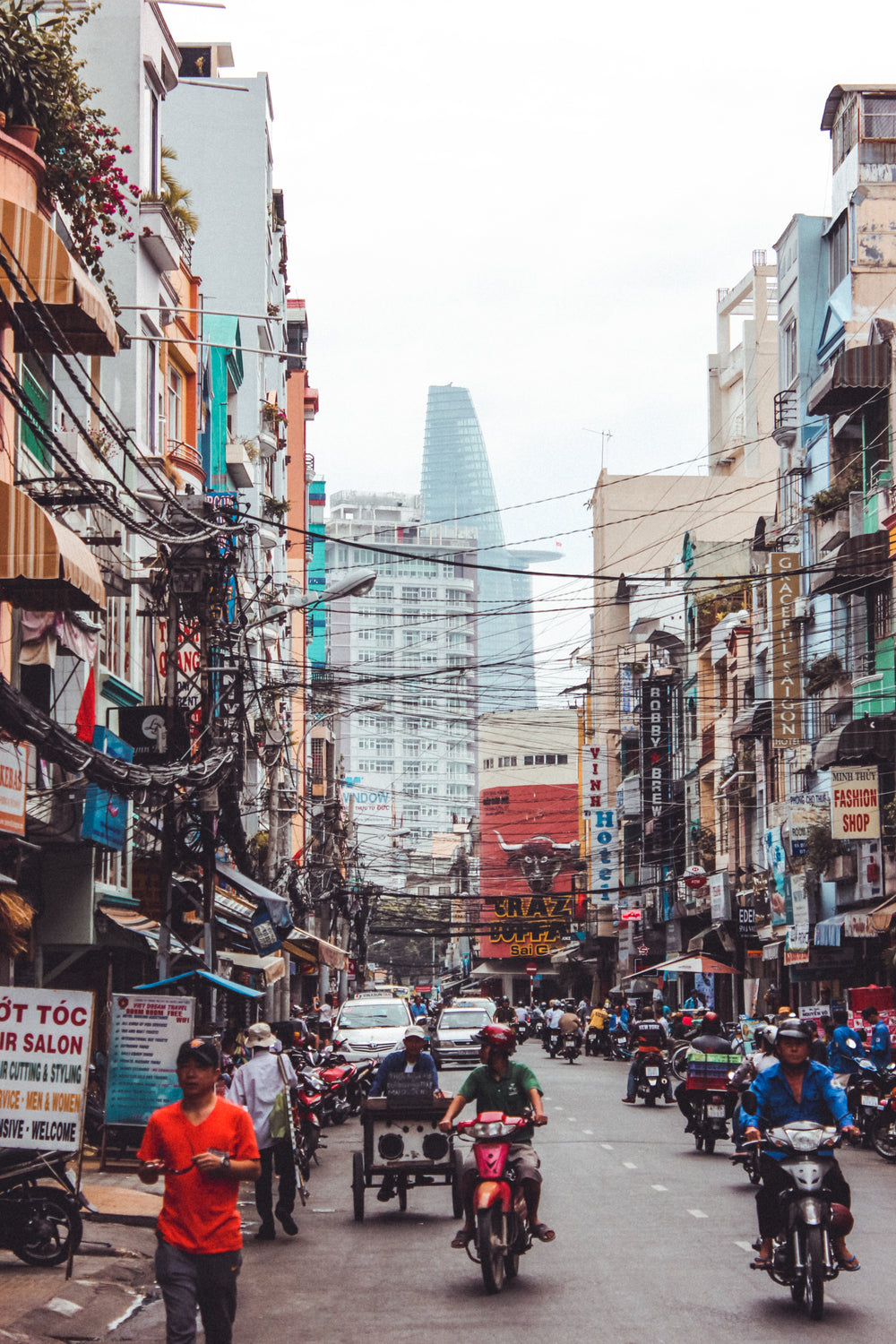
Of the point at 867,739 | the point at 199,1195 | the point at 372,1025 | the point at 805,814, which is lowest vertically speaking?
the point at 372,1025

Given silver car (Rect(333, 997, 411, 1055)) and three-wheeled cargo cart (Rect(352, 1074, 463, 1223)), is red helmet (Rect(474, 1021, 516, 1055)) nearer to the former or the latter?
three-wheeled cargo cart (Rect(352, 1074, 463, 1223))

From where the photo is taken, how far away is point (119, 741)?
2516cm

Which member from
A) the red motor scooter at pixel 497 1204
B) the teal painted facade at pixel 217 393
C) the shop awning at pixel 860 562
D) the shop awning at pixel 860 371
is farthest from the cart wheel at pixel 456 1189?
the teal painted facade at pixel 217 393

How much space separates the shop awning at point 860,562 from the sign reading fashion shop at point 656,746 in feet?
100

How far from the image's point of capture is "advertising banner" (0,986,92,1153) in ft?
38.7

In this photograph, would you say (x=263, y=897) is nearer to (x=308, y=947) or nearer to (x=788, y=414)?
(x=308, y=947)

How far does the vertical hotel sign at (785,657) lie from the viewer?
136ft

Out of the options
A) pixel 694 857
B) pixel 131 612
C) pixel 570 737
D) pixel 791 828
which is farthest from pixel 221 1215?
pixel 570 737

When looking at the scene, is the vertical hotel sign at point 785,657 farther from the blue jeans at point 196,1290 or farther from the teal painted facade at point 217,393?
the blue jeans at point 196,1290

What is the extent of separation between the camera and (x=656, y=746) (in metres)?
72.1

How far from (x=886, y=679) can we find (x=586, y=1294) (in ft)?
85.6

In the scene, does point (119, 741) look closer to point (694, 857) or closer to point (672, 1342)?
point (672, 1342)

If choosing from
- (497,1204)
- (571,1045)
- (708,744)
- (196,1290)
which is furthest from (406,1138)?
(708,744)

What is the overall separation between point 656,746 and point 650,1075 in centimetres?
4116
